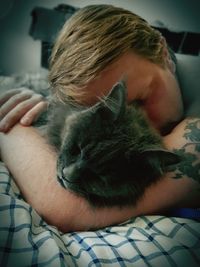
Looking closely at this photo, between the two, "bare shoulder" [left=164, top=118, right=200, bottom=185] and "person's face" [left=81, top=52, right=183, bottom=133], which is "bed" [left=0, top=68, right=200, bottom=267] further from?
"person's face" [left=81, top=52, right=183, bottom=133]

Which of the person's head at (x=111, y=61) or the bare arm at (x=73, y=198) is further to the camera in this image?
the person's head at (x=111, y=61)

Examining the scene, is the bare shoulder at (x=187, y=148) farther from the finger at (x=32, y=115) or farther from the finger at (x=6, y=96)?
the finger at (x=6, y=96)

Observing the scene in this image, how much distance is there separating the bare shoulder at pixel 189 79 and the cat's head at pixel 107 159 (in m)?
0.30

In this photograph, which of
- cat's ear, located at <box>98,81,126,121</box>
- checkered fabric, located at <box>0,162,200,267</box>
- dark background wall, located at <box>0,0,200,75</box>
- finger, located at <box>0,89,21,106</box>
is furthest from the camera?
finger, located at <box>0,89,21,106</box>

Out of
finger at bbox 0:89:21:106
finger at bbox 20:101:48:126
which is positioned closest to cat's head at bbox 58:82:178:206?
finger at bbox 20:101:48:126

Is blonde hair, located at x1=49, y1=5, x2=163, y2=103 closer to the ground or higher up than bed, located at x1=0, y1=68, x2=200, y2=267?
higher up

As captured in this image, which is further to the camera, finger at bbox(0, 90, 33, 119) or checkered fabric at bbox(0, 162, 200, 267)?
finger at bbox(0, 90, 33, 119)

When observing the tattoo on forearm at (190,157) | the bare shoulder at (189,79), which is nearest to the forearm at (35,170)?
the tattoo on forearm at (190,157)

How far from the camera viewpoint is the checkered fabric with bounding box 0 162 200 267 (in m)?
0.72

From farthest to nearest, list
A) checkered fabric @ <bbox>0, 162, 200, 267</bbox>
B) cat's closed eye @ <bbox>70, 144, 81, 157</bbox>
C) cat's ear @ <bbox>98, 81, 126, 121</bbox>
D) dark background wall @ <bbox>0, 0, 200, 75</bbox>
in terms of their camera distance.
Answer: dark background wall @ <bbox>0, 0, 200, 75</bbox>
cat's closed eye @ <bbox>70, 144, 81, 157</bbox>
cat's ear @ <bbox>98, 81, 126, 121</bbox>
checkered fabric @ <bbox>0, 162, 200, 267</bbox>

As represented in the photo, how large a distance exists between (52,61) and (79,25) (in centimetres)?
16

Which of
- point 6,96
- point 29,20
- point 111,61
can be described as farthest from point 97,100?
point 29,20

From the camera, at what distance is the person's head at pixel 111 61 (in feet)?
3.46

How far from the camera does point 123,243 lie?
793 millimetres
